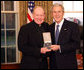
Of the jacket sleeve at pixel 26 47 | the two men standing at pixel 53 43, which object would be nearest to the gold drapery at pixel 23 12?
the two men standing at pixel 53 43

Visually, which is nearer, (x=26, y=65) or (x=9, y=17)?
(x=26, y=65)

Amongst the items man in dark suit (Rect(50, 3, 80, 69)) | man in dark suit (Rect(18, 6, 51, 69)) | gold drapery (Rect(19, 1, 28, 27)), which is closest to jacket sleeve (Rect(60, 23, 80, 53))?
man in dark suit (Rect(50, 3, 80, 69))

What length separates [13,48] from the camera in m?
5.27

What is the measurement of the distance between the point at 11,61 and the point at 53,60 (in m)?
2.86

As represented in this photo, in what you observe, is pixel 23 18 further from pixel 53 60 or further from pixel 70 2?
pixel 53 60

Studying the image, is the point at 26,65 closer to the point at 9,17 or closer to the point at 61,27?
the point at 61,27

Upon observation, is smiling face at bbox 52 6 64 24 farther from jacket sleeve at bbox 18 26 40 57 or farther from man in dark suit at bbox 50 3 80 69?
jacket sleeve at bbox 18 26 40 57

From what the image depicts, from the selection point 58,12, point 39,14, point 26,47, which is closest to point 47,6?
point 58,12

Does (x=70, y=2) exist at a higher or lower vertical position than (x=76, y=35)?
higher

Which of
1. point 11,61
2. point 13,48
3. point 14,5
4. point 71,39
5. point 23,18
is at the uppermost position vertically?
point 14,5

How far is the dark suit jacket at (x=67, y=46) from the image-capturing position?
249cm

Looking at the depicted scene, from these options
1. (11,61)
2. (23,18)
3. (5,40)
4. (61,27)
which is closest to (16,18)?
(23,18)

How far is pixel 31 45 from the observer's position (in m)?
2.48

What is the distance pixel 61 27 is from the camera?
2.58m
